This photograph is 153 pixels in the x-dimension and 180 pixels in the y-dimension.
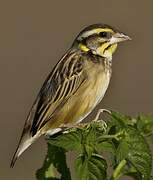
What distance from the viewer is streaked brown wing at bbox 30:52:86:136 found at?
3580 mm

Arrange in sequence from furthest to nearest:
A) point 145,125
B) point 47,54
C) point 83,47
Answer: point 47,54
point 83,47
point 145,125

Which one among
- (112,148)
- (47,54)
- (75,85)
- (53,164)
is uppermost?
(112,148)

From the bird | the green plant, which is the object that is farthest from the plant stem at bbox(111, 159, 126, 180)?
the bird

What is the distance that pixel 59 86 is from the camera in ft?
12.2

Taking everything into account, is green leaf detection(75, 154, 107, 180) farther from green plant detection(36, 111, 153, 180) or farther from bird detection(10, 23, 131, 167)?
bird detection(10, 23, 131, 167)

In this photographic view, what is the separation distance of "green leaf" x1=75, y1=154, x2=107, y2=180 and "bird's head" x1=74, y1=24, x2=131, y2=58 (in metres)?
1.73

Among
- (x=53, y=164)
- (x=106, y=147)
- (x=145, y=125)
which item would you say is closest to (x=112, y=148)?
Answer: (x=106, y=147)

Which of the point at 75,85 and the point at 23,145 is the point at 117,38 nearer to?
the point at 75,85

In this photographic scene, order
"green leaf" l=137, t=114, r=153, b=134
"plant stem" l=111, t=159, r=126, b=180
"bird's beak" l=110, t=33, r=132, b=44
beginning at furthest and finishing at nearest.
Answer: "bird's beak" l=110, t=33, r=132, b=44 → "green leaf" l=137, t=114, r=153, b=134 → "plant stem" l=111, t=159, r=126, b=180

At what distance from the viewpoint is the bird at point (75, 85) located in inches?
141

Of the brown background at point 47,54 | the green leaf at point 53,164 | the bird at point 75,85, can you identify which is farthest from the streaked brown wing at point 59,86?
the brown background at point 47,54

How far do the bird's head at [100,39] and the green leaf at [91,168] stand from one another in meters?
1.73

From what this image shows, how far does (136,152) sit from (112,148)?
0.22 ft

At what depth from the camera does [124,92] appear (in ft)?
29.1
